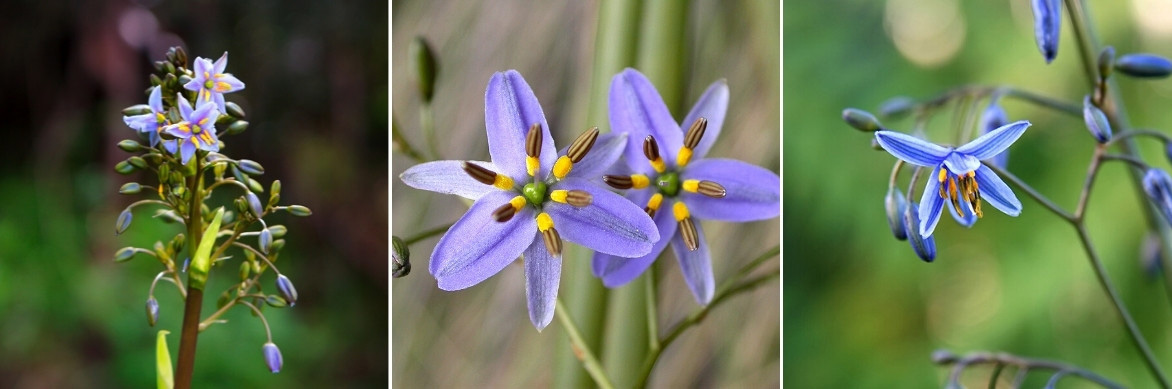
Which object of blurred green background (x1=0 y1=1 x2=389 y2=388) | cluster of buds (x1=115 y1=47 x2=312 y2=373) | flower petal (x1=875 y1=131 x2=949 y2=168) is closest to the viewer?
flower petal (x1=875 y1=131 x2=949 y2=168)

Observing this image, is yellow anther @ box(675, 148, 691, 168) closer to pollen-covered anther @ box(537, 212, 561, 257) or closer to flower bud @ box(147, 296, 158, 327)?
pollen-covered anther @ box(537, 212, 561, 257)

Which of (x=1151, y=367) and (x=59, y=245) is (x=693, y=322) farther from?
(x=59, y=245)

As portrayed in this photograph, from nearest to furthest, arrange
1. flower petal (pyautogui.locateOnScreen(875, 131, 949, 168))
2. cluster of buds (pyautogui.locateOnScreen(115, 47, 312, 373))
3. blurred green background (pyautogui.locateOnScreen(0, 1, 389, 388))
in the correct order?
flower petal (pyautogui.locateOnScreen(875, 131, 949, 168)) < cluster of buds (pyautogui.locateOnScreen(115, 47, 312, 373)) < blurred green background (pyautogui.locateOnScreen(0, 1, 389, 388))

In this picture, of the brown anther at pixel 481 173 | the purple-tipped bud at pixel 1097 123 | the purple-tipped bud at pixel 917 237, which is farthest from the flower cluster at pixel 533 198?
the purple-tipped bud at pixel 1097 123

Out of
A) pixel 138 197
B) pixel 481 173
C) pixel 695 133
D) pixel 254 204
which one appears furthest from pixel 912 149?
pixel 138 197

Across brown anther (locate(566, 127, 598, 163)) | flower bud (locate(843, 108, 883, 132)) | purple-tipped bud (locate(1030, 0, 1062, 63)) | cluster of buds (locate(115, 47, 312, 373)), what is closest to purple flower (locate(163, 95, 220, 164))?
cluster of buds (locate(115, 47, 312, 373))

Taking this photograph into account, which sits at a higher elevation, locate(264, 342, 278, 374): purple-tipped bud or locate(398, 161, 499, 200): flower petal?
locate(398, 161, 499, 200): flower petal

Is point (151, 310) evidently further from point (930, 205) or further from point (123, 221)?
point (930, 205)

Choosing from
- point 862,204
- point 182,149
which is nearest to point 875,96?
point 862,204
